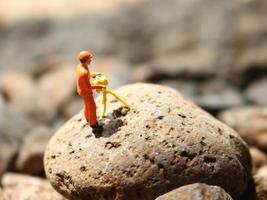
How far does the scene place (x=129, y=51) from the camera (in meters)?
11.8

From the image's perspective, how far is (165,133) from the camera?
4535 mm

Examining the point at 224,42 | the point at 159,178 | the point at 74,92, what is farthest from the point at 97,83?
the point at 224,42

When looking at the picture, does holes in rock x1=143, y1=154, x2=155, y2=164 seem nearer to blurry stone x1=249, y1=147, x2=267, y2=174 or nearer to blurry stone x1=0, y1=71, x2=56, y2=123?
blurry stone x1=249, y1=147, x2=267, y2=174

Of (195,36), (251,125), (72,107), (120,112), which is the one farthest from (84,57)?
(195,36)

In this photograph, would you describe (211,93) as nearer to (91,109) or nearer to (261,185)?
(261,185)

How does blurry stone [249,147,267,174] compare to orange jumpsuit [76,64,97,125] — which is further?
blurry stone [249,147,267,174]

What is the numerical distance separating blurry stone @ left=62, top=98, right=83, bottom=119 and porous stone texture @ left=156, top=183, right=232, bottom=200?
447 centimetres

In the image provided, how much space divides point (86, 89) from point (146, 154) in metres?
0.67

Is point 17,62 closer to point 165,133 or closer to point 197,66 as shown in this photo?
point 197,66

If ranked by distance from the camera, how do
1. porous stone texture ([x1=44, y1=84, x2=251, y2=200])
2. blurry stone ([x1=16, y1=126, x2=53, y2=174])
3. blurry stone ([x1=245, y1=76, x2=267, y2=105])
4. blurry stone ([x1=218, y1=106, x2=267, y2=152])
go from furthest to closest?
blurry stone ([x1=245, y1=76, x2=267, y2=105]) < blurry stone ([x1=218, y1=106, x2=267, y2=152]) < blurry stone ([x1=16, y1=126, x2=53, y2=174]) < porous stone texture ([x1=44, y1=84, x2=251, y2=200])

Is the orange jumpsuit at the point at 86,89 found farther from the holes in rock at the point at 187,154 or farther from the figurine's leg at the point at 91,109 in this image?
the holes in rock at the point at 187,154

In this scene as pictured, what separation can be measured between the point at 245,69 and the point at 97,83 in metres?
6.19

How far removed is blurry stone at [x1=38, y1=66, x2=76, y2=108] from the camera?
9062 mm

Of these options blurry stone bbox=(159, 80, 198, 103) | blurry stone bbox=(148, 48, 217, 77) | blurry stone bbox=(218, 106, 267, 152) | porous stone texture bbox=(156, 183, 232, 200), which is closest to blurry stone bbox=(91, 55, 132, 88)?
blurry stone bbox=(148, 48, 217, 77)
